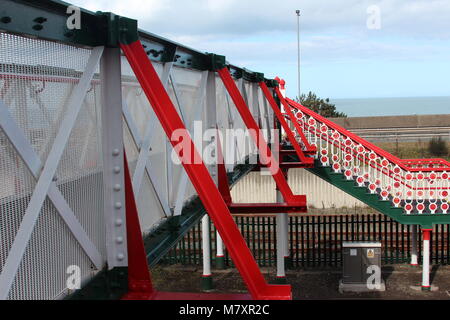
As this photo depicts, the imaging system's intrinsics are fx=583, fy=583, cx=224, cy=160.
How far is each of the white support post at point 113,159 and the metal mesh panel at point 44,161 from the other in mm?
50

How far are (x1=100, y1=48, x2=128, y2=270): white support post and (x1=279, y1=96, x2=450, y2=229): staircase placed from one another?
10.2 m

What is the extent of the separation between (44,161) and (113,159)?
613mm

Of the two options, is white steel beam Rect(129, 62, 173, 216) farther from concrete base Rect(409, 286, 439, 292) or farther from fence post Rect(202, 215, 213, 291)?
concrete base Rect(409, 286, 439, 292)

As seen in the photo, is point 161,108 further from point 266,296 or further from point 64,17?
point 266,296

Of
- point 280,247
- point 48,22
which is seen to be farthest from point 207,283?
point 48,22

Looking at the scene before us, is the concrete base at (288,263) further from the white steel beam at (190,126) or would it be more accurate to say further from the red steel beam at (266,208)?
the white steel beam at (190,126)

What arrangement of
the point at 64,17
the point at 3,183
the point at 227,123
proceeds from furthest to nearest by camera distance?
1. the point at 227,123
2. the point at 64,17
3. the point at 3,183

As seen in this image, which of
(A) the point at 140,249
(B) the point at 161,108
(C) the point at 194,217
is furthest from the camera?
(C) the point at 194,217

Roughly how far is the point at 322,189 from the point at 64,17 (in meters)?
19.9

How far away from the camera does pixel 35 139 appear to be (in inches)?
101

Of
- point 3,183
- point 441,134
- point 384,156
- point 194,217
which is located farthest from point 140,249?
point 441,134

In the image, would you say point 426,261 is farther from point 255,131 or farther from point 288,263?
point 255,131

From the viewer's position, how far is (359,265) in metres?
14.6

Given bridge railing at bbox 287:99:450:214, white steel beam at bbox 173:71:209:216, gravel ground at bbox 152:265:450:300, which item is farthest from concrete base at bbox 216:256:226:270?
white steel beam at bbox 173:71:209:216
